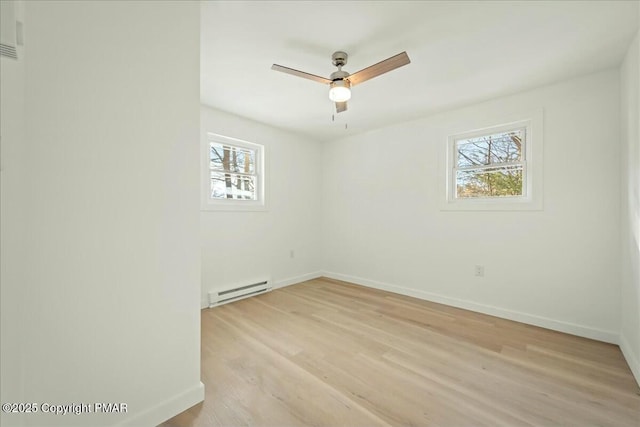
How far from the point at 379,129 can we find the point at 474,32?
2154 millimetres

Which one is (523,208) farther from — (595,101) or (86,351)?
(86,351)

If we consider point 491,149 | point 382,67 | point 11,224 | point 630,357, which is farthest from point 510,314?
point 11,224

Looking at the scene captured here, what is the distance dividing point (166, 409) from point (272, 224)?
8.96 feet

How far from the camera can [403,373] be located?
A: 187 centimetres

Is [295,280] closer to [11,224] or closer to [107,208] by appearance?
[107,208]

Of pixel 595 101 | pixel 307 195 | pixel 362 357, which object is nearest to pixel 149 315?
pixel 362 357

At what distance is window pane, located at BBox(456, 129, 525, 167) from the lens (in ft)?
9.53

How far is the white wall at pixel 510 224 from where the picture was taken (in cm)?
236

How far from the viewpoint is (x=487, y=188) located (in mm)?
3092

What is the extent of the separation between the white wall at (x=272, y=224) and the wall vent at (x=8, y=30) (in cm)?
227

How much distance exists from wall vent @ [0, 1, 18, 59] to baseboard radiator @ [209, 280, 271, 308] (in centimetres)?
273

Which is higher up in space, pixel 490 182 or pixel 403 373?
pixel 490 182

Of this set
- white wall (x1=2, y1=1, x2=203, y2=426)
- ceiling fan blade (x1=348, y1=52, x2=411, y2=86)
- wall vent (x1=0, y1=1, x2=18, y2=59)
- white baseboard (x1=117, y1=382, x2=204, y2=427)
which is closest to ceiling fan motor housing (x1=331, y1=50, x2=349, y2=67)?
ceiling fan blade (x1=348, y1=52, x2=411, y2=86)

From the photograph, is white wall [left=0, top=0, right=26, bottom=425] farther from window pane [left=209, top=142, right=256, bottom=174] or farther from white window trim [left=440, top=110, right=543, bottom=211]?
white window trim [left=440, top=110, right=543, bottom=211]
